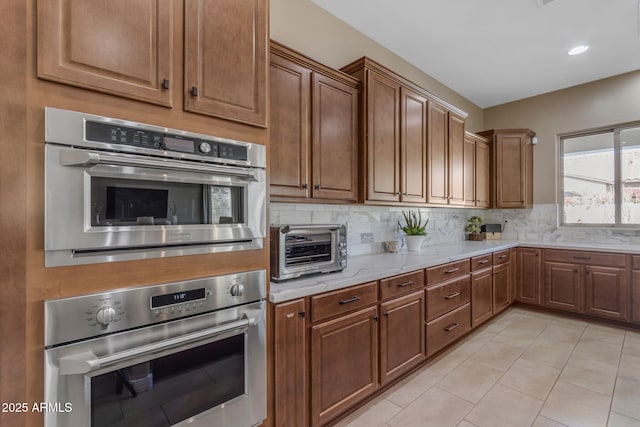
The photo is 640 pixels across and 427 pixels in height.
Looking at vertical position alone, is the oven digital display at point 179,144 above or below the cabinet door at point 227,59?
below

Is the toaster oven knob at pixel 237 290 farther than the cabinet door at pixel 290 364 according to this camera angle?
No

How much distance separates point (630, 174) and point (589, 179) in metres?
0.38

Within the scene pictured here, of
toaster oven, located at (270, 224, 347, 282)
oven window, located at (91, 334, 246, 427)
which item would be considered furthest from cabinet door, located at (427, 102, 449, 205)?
oven window, located at (91, 334, 246, 427)

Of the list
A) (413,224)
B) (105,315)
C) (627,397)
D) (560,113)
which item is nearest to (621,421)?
(627,397)

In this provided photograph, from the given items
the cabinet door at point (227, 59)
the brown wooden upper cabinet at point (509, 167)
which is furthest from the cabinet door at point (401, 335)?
the brown wooden upper cabinet at point (509, 167)

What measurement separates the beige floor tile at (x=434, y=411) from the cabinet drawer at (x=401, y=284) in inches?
29.0

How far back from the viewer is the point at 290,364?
59.7 inches

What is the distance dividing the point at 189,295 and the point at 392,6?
263 centimetres

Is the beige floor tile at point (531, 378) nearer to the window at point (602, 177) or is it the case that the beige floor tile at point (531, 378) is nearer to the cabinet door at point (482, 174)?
the cabinet door at point (482, 174)

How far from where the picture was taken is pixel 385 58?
3.07 metres

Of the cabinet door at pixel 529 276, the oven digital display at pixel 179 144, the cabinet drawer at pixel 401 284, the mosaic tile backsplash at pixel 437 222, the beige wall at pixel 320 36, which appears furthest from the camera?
the cabinet door at pixel 529 276

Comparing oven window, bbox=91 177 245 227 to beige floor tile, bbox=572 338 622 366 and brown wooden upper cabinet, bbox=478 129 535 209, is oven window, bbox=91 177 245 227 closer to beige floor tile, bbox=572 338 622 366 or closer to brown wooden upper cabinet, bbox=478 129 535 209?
beige floor tile, bbox=572 338 622 366

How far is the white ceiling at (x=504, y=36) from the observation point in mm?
2459

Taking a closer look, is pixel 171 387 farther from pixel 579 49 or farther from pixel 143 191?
pixel 579 49
